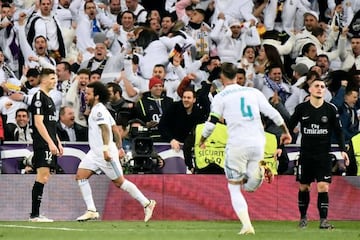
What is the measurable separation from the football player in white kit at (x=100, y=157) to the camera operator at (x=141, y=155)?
95cm

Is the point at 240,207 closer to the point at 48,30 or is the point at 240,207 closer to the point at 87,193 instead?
the point at 87,193

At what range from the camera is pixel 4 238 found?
16266 millimetres

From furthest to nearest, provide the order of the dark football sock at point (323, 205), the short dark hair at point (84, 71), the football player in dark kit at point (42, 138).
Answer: the short dark hair at point (84, 71)
the football player in dark kit at point (42, 138)
the dark football sock at point (323, 205)

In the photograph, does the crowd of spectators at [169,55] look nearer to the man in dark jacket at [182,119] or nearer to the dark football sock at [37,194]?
the man in dark jacket at [182,119]

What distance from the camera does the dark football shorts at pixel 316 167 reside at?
18891 mm

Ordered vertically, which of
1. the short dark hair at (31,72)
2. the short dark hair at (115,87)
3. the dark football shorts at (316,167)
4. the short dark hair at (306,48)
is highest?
the short dark hair at (306,48)

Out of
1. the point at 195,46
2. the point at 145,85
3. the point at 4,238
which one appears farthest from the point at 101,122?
the point at 195,46

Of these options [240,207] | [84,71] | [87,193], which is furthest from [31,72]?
[240,207]

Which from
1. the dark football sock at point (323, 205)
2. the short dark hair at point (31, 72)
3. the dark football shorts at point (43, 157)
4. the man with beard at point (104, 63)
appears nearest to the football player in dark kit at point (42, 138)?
the dark football shorts at point (43, 157)

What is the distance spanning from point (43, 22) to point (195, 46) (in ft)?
10.9

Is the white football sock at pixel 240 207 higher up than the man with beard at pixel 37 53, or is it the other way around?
the man with beard at pixel 37 53

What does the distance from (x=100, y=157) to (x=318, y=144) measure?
3463 millimetres

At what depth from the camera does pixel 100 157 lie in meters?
20.1

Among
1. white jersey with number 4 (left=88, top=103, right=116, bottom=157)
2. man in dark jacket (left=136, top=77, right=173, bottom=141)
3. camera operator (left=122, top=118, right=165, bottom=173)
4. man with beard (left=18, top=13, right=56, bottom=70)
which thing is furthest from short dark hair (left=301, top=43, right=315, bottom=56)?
white jersey with number 4 (left=88, top=103, right=116, bottom=157)
